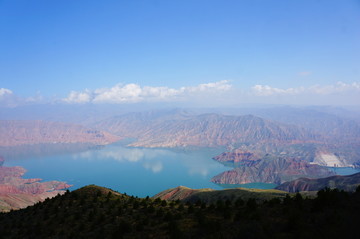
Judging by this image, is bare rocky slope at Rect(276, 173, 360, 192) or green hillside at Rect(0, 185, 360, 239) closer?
green hillside at Rect(0, 185, 360, 239)

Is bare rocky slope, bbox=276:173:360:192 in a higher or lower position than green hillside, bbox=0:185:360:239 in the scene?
lower

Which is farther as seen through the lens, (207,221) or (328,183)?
(328,183)

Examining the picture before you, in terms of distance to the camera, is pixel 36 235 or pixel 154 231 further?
pixel 36 235

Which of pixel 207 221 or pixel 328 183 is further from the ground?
pixel 207 221

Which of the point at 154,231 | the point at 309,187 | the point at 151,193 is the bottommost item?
the point at 151,193

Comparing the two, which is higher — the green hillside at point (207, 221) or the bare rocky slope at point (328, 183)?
the green hillside at point (207, 221)

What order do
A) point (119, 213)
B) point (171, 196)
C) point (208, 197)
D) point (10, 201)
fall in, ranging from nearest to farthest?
1. point (119, 213)
2. point (208, 197)
3. point (171, 196)
4. point (10, 201)

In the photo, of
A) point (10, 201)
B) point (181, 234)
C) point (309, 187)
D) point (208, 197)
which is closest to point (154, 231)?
point (181, 234)

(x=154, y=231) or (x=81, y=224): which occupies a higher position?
(x=154, y=231)

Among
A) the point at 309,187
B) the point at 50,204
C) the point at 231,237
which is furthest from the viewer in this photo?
the point at 309,187

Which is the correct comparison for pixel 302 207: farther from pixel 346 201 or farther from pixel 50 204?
pixel 50 204

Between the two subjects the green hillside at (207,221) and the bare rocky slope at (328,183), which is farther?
the bare rocky slope at (328,183)
